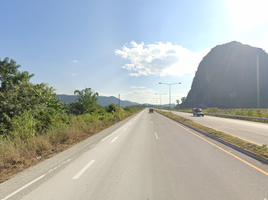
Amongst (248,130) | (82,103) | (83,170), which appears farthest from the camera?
(82,103)

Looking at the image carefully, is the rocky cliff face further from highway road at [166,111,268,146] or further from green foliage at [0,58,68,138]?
green foliage at [0,58,68,138]

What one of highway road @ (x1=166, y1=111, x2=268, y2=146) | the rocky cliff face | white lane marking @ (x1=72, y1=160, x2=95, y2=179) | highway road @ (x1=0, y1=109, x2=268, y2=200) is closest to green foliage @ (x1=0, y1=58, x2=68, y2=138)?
highway road @ (x1=0, y1=109, x2=268, y2=200)

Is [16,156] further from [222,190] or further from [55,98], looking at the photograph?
[55,98]

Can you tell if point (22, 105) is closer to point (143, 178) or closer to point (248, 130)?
point (143, 178)

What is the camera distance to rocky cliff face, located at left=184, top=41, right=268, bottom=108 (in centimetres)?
10069

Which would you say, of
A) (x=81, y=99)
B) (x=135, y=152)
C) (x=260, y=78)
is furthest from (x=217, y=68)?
(x=135, y=152)

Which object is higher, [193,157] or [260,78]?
[260,78]

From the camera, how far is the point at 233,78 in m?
114

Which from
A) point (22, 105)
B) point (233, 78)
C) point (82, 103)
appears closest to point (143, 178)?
point (22, 105)

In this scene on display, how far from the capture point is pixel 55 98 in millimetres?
13367

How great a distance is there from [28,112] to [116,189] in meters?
8.92

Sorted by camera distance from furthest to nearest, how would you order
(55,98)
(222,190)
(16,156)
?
1. (55,98)
2. (16,156)
3. (222,190)

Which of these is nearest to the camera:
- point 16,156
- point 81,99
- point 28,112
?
point 16,156

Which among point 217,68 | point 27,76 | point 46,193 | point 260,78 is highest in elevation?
point 217,68
